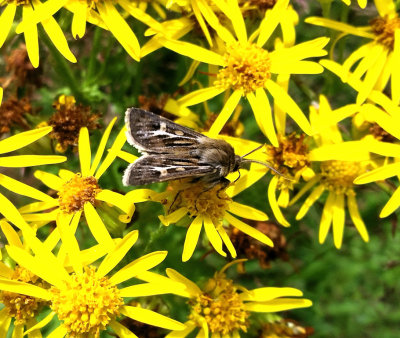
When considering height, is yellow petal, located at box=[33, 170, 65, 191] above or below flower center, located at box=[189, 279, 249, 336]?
above

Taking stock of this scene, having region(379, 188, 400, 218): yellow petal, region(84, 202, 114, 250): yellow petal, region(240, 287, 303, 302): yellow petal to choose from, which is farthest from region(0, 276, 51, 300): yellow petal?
region(379, 188, 400, 218): yellow petal

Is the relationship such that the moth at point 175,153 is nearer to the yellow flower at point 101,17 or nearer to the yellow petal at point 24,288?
the yellow flower at point 101,17

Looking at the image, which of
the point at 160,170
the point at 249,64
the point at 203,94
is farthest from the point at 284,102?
the point at 160,170

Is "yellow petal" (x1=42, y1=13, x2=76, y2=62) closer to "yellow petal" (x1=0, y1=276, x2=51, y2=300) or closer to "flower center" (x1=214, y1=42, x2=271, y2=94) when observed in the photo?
"flower center" (x1=214, y1=42, x2=271, y2=94)

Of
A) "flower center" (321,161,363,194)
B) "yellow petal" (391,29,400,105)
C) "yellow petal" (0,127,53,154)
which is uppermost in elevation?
"yellow petal" (391,29,400,105)

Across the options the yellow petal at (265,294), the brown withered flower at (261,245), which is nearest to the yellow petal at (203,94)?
the brown withered flower at (261,245)

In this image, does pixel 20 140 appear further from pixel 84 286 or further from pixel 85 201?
pixel 84 286

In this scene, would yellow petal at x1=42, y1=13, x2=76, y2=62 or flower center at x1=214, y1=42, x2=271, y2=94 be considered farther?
flower center at x1=214, y1=42, x2=271, y2=94
